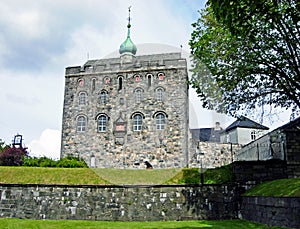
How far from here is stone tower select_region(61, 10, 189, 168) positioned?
29.3 metres

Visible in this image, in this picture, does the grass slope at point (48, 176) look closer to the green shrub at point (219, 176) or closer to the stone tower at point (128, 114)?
the green shrub at point (219, 176)

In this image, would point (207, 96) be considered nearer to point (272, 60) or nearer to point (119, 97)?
point (272, 60)

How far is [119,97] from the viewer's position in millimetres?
31031

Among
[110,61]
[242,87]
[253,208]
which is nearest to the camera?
[253,208]

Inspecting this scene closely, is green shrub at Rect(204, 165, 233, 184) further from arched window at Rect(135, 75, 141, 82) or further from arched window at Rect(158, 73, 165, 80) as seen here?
arched window at Rect(135, 75, 141, 82)

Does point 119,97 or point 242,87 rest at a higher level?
point 119,97

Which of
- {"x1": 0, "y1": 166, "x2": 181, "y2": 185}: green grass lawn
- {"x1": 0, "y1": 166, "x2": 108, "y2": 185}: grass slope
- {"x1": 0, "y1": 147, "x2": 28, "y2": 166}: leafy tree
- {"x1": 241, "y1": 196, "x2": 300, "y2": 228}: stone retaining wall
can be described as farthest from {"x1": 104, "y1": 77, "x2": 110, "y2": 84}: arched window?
{"x1": 241, "y1": 196, "x2": 300, "y2": 228}: stone retaining wall

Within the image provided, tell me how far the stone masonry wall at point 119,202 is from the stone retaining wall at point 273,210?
1148mm

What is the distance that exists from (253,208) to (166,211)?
3593 millimetres

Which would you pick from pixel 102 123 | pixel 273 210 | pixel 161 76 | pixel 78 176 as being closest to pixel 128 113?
pixel 102 123

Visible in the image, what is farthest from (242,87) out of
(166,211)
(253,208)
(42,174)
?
(42,174)

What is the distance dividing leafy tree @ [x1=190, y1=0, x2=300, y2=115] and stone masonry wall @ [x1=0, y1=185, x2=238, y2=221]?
430 centimetres

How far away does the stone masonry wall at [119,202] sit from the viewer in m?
13.9

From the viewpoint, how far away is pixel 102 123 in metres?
30.9
